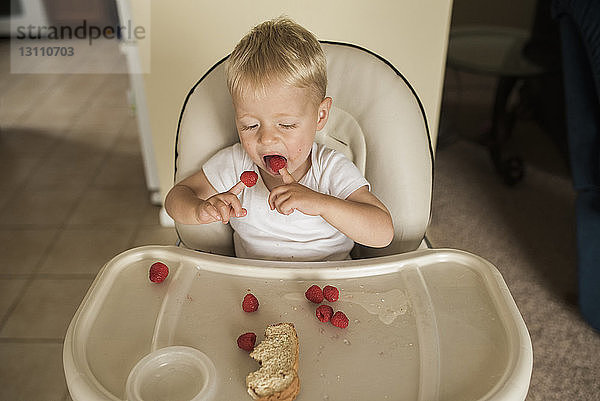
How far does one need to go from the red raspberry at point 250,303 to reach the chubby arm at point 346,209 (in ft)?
0.48

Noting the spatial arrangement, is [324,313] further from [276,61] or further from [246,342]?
[276,61]

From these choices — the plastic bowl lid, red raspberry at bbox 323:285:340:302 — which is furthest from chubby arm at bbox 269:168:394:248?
the plastic bowl lid

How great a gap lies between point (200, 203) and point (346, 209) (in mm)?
277

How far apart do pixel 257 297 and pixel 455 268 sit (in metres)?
0.35

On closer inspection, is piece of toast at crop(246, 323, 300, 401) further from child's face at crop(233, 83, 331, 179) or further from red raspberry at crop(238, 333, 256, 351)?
child's face at crop(233, 83, 331, 179)

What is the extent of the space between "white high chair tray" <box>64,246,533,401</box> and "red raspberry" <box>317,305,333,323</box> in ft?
0.04

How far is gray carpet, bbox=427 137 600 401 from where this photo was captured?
1.51 m

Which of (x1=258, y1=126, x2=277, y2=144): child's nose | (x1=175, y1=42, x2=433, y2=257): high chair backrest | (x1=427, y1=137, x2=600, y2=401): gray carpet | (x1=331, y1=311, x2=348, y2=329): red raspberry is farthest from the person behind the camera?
(x1=427, y1=137, x2=600, y2=401): gray carpet

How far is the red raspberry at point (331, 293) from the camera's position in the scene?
34.4 inches

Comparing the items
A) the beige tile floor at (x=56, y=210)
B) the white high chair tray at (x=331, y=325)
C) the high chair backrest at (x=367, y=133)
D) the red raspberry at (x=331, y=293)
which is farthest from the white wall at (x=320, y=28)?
the red raspberry at (x=331, y=293)

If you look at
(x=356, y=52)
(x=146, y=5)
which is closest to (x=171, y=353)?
(x=356, y=52)

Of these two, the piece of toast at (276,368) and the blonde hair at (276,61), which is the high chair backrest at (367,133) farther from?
the piece of toast at (276,368)

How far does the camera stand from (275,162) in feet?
3.10

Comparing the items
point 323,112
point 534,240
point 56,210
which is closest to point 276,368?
point 323,112
